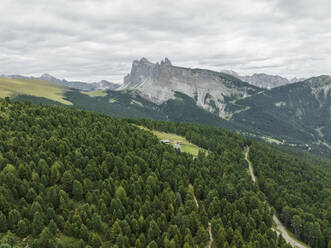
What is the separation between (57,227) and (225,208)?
177 feet

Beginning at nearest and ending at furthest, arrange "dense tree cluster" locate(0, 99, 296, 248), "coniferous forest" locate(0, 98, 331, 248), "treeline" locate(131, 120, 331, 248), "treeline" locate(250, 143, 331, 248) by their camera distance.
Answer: "dense tree cluster" locate(0, 99, 296, 248) < "coniferous forest" locate(0, 98, 331, 248) < "treeline" locate(250, 143, 331, 248) < "treeline" locate(131, 120, 331, 248)

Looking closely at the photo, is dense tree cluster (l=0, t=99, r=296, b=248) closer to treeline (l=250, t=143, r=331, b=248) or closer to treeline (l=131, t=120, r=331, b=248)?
treeline (l=250, t=143, r=331, b=248)

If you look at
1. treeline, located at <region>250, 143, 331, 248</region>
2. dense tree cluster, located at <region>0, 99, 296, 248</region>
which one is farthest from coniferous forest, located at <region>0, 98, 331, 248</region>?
treeline, located at <region>250, 143, 331, 248</region>

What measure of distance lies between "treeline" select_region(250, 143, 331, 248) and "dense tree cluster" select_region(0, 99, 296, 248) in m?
14.4

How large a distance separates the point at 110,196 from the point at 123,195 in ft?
12.9

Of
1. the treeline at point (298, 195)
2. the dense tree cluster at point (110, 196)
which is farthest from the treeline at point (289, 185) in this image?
the dense tree cluster at point (110, 196)

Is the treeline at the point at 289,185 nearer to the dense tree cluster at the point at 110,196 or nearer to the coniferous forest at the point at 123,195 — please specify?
the coniferous forest at the point at 123,195

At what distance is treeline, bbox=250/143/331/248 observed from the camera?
83.6 m

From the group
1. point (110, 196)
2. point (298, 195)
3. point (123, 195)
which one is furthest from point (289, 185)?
point (110, 196)

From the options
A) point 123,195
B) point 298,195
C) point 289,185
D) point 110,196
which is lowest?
point 298,195

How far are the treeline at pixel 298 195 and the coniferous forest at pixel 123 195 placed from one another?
55 cm

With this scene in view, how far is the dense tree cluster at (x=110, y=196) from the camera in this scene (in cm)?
5475

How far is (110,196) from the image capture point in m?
67.4

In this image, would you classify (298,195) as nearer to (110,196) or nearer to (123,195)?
(123,195)
